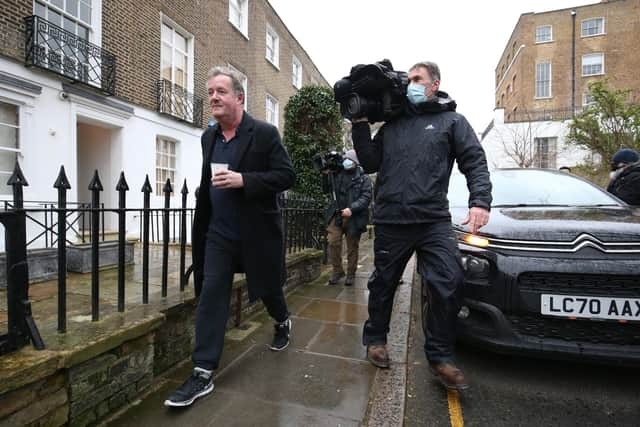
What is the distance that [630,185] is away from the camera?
14.9 feet

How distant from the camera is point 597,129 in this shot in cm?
1605

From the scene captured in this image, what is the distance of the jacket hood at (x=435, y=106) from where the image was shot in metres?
2.58

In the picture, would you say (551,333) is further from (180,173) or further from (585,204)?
(180,173)

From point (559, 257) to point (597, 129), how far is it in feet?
Answer: 58.1

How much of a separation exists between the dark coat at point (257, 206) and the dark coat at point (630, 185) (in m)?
4.43

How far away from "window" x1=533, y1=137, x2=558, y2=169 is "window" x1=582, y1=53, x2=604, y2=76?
40.8ft

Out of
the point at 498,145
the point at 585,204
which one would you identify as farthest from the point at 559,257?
the point at 498,145

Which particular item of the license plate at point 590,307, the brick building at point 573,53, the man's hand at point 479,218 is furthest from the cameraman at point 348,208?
the brick building at point 573,53

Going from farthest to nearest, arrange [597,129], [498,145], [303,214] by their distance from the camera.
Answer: [498,145]
[597,129]
[303,214]

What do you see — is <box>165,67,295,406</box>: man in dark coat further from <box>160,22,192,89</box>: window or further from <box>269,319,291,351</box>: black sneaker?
<box>160,22,192,89</box>: window

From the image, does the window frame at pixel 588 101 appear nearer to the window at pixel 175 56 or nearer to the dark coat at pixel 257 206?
the window at pixel 175 56

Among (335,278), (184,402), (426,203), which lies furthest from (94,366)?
(335,278)

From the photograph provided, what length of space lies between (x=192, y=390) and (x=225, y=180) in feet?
4.12

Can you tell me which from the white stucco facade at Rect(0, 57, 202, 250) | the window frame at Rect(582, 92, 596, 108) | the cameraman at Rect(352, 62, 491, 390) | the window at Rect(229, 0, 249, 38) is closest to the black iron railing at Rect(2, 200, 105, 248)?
the white stucco facade at Rect(0, 57, 202, 250)
